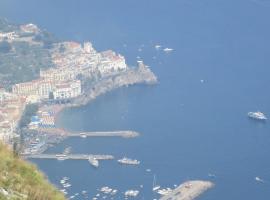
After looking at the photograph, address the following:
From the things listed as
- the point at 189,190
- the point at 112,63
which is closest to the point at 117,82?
the point at 112,63

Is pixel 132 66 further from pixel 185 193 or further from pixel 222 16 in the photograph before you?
pixel 185 193

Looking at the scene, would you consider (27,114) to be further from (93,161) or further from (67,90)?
(93,161)

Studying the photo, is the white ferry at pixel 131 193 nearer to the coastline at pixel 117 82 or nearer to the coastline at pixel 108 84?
the coastline at pixel 108 84

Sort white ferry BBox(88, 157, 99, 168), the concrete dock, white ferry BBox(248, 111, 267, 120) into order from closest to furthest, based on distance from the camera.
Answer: white ferry BBox(88, 157, 99, 168) → the concrete dock → white ferry BBox(248, 111, 267, 120)

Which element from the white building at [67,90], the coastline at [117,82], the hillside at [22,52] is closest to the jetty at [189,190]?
the coastline at [117,82]

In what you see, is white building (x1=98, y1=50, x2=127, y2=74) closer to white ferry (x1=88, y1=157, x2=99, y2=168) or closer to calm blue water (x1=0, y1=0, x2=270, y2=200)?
calm blue water (x1=0, y1=0, x2=270, y2=200)

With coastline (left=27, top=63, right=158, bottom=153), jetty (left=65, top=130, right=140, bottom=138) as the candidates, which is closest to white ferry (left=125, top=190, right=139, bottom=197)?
jetty (left=65, top=130, right=140, bottom=138)
